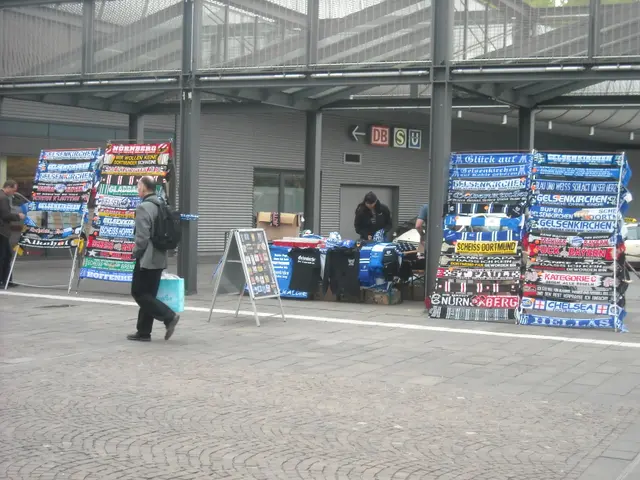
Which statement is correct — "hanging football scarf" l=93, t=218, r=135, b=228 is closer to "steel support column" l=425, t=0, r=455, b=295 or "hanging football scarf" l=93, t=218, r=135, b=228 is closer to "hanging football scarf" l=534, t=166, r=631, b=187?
"steel support column" l=425, t=0, r=455, b=295

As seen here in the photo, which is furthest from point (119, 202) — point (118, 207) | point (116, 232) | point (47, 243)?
point (47, 243)

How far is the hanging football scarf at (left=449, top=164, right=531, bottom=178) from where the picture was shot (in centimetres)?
1246

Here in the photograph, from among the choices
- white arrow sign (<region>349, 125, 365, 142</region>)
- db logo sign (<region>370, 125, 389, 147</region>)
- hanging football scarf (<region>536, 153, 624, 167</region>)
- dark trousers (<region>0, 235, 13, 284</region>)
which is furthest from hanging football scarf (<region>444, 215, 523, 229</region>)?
db logo sign (<region>370, 125, 389, 147</region>)

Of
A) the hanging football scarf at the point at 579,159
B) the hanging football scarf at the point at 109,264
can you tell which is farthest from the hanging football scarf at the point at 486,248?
the hanging football scarf at the point at 109,264

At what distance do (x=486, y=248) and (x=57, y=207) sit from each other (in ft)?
23.8

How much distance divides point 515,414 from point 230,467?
257 centimetres

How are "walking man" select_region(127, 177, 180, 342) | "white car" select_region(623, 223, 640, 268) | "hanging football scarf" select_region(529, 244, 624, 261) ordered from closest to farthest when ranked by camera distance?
"walking man" select_region(127, 177, 180, 342) → "hanging football scarf" select_region(529, 244, 624, 261) → "white car" select_region(623, 223, 640, 268)

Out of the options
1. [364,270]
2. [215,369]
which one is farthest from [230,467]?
[364,270]

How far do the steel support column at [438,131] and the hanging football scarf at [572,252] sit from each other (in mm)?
1420

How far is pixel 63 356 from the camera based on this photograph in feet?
30.6

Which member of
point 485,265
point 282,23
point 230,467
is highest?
point 282,23

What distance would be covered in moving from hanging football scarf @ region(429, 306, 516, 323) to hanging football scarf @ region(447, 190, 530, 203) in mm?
1467

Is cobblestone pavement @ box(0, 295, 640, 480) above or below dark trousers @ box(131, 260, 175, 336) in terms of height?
below

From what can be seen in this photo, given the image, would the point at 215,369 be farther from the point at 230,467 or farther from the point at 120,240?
the point at 120,240
